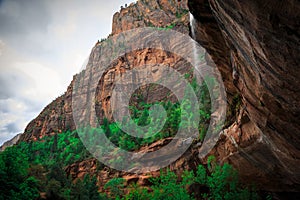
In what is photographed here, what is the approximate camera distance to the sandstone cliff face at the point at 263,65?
4.89 meters

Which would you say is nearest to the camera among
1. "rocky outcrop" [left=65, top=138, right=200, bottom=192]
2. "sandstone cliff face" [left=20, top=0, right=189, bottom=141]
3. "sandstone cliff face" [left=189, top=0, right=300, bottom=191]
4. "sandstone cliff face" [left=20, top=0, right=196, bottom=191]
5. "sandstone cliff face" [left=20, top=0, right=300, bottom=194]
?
"sandstone cliff face" [left=189, top=0, right=300, bottom=191]

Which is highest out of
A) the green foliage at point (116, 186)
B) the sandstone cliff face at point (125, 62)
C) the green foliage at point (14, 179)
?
the sandstone cliff face at point (125, 62)

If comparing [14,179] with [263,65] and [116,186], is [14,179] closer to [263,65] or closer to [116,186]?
[263,65]

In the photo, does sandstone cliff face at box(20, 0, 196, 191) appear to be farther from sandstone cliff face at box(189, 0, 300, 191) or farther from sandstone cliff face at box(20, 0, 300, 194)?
sandstone cliff face at box(189, 0, 300, 191)

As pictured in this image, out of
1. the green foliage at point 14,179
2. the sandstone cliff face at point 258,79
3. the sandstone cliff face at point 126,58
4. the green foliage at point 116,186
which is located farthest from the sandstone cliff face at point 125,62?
the green foliage at point 14,179

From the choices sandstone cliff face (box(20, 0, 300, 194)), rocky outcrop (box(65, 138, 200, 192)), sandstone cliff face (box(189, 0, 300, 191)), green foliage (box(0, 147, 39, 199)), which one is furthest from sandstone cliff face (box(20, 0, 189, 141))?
green foliage (box(0, 147, 39, 199))

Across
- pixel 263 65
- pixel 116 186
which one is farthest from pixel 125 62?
pixel 263 65

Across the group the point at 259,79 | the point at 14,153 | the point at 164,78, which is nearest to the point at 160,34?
the point at 164,78

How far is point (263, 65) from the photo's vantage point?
6.20 meters

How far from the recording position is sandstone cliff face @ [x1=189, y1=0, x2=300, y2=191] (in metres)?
4.89

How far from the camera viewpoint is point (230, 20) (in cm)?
635

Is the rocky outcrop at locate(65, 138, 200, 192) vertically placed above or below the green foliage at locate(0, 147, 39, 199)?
below

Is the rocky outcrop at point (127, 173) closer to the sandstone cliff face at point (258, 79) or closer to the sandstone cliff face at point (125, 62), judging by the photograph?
the sandstone cliff face at point (258, 79)

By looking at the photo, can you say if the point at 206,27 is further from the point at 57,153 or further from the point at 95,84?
the point at 95,84
